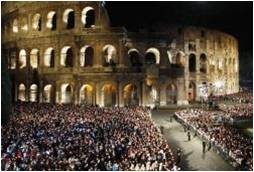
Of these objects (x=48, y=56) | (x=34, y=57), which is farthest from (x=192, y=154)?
(x=34, y=57)

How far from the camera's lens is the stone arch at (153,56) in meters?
42.0

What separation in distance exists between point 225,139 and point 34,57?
95.6 feet

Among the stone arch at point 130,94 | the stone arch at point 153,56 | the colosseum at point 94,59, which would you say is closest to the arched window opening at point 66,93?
the colosseum at point 94,59

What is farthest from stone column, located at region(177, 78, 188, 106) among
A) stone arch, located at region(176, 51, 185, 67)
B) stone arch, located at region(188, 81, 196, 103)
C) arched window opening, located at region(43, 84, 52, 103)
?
arched window opening, located at region(43, 84, 52, 103)

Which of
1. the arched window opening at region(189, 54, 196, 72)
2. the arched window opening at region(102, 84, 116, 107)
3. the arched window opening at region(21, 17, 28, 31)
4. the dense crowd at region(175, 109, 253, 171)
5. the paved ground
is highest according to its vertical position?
the arched window opening at region(21, 17, 28, 31)

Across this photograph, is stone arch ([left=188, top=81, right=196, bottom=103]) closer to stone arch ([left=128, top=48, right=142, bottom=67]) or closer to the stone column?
the stone column

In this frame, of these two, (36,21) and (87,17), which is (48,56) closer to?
(36,21)

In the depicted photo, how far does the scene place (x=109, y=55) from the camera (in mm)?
42844

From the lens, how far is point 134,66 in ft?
133

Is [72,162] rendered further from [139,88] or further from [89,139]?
[139,88]

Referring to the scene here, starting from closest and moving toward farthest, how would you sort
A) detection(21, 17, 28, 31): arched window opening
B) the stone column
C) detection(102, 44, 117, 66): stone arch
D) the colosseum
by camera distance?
the colosseum < detection(102, 44, 117, 66): stone arch < the stone column < detection(21, 17, 28, 31): arched window opening

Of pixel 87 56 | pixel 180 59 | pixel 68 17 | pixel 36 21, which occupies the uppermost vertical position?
pixel 68 17

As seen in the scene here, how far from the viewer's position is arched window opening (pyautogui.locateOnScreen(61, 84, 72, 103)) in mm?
41969

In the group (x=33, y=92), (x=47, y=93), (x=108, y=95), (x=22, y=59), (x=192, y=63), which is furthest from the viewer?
(x=192, y=63)
